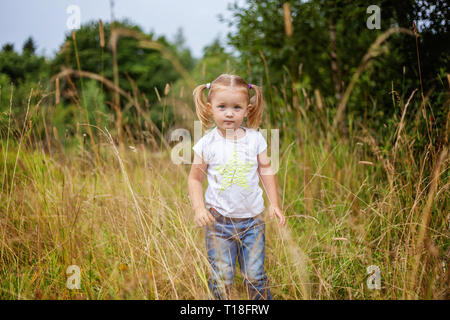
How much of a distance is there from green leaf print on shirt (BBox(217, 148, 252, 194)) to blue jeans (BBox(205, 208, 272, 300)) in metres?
0.18

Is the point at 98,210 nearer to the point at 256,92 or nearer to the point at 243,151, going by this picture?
the point at 243,151

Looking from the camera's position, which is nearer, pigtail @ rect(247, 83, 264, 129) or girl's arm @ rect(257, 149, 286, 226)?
girl's arm @ rect(257, 149, 286, 226)

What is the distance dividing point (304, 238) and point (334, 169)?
2.56 feet

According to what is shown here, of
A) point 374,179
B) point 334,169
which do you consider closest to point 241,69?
point 334,169

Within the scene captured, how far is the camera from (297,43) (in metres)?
3.63

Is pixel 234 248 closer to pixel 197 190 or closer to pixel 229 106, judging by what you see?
pixel 197 190

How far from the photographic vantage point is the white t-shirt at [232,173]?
5.33 feet

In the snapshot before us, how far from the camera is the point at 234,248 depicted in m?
1.72

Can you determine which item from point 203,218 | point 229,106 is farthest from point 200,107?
point 203,218

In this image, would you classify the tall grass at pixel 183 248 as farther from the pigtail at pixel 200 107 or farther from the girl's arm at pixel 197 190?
the pigtail at pixel 200 107

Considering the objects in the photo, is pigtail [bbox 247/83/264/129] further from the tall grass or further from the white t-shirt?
the tall grass

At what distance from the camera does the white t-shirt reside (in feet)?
5.33

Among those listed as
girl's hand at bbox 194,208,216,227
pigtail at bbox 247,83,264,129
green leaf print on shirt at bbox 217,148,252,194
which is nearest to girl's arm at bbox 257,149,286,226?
green leaf print on shirt at bbox 217,148,252,194
